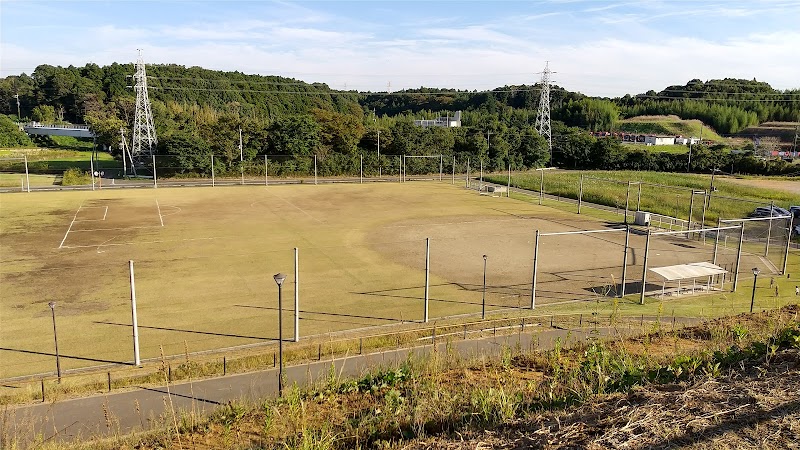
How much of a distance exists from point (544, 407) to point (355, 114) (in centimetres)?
9974

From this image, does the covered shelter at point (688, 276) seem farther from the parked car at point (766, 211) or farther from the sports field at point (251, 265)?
the parked car at point (766, 211)

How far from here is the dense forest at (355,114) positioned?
55000 mm

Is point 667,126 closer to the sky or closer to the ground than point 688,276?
closer to the sky

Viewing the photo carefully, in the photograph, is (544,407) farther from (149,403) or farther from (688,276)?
(688,276)

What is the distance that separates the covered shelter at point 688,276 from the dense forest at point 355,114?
40.7m

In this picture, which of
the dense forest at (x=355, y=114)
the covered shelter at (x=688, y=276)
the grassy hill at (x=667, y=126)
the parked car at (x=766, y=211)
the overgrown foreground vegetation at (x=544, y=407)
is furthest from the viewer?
the grassy hill at (x=667, y=126)

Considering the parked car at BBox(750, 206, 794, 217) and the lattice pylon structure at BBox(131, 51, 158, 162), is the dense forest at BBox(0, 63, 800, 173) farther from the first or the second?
the parked car at BBox(750, 206, 794, 217)

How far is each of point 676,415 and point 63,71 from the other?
376 ft

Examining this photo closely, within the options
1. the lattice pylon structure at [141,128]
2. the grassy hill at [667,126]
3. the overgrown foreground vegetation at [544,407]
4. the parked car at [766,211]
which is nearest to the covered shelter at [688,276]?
the overgrown foreground vegetation at [544,407]

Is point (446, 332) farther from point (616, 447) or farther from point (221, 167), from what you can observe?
point (221, 167)

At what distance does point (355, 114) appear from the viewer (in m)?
103

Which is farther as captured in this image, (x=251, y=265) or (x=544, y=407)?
(x=251, y=265)

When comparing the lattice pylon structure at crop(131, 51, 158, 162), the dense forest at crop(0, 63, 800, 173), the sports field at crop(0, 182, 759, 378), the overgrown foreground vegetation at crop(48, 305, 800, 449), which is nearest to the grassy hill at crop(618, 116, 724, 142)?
the dense forest at crop(0, 63, 800, 173)

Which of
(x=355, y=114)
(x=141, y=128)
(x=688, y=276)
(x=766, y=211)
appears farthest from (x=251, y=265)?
(x=355, y=114)
